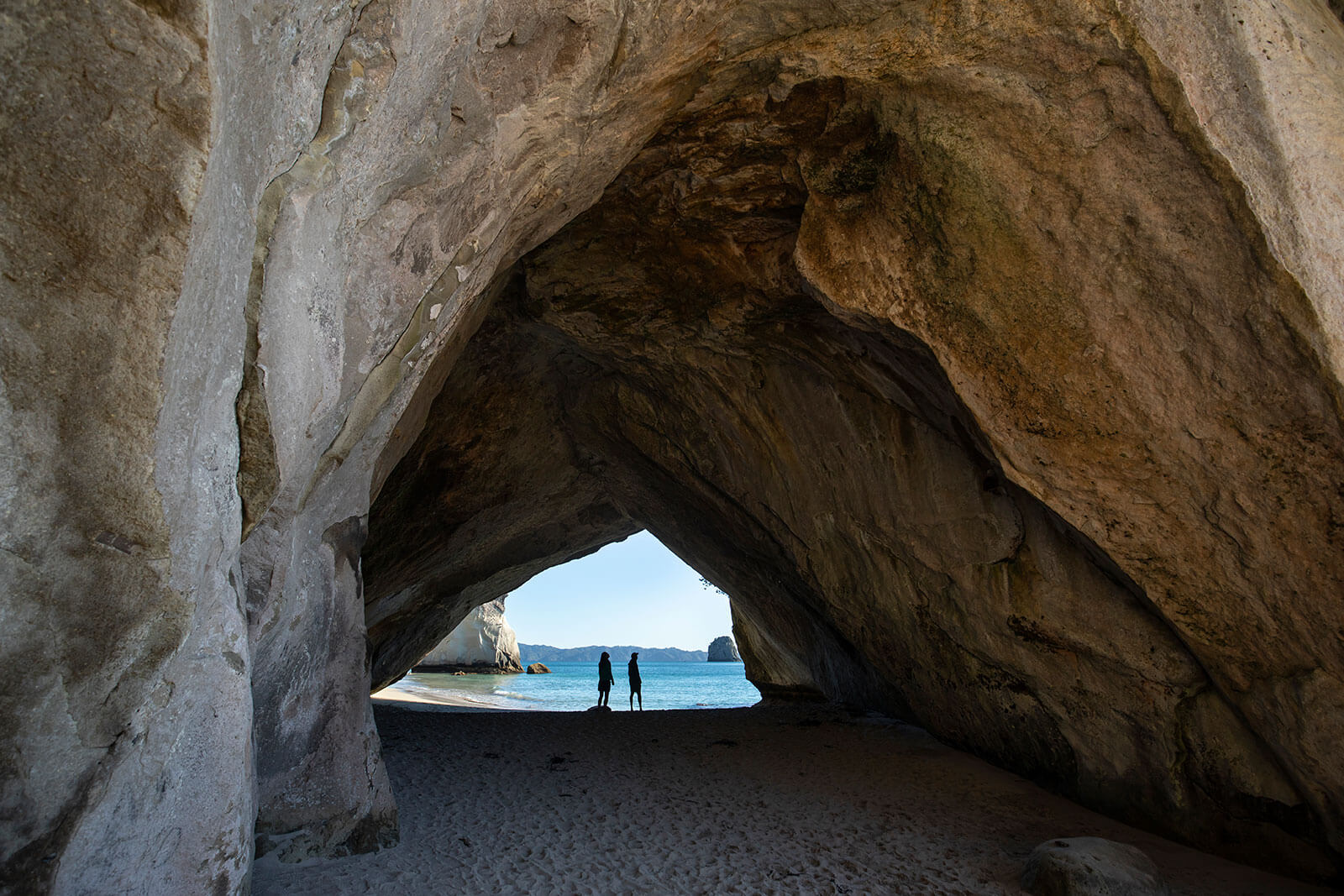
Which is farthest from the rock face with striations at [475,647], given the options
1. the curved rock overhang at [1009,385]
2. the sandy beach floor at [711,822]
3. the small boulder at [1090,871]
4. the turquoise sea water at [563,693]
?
the small boulder at [1090,871]

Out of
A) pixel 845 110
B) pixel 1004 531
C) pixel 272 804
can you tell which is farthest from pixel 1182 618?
pixel 272 804

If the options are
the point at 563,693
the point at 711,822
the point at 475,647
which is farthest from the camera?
the point at 475,647

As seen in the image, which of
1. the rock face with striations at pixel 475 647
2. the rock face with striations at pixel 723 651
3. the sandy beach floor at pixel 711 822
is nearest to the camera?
the sandy beach floor at pixel 711 822

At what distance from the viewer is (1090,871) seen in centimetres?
431

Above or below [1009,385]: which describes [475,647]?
above

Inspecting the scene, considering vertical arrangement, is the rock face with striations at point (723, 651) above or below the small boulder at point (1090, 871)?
above

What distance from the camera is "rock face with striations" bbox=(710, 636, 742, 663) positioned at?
4214 inches

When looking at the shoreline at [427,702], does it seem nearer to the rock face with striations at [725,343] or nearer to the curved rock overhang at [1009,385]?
the curved rock overhang at [1009,385]

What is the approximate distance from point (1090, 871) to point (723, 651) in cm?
10877

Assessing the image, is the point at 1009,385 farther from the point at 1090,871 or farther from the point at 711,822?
the point at 711,822

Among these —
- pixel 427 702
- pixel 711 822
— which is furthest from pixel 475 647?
pixel 711 822

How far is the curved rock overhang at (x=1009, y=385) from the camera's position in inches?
173

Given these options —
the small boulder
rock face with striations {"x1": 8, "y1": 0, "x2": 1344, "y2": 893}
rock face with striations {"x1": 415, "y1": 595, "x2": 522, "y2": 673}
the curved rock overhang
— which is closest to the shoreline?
the curved rock overhang

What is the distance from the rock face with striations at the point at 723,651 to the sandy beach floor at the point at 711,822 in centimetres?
9832
